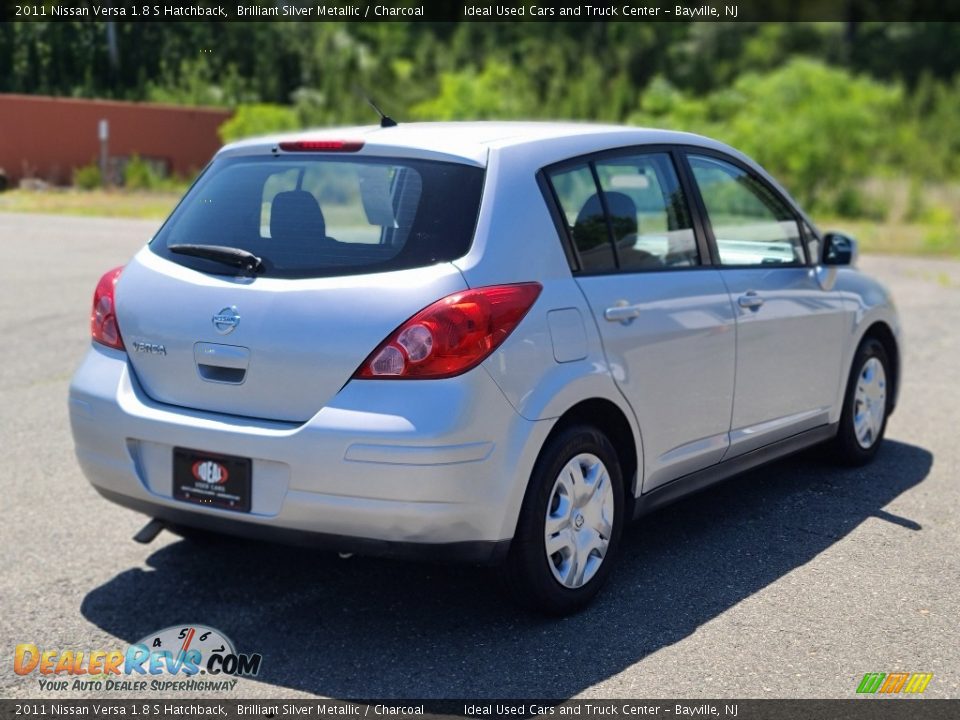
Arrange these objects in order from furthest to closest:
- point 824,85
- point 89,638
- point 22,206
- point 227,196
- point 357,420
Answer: point 824,85 → point 22,206 → point 227,196 → point 89,638 → point 357,420

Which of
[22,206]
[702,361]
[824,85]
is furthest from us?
[824,85]

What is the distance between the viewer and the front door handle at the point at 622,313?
14.5 ft

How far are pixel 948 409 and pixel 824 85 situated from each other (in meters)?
21.4

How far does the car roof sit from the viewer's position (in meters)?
4.31

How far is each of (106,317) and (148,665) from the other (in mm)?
1293

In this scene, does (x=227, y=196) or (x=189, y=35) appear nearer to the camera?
(x=227, y=196)

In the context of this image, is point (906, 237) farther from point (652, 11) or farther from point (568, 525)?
point (652, 11)

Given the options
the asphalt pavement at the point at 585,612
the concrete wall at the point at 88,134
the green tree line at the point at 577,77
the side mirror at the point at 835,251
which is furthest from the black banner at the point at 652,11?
the asphalt pavement at the point at 585,612

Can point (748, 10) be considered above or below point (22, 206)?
above

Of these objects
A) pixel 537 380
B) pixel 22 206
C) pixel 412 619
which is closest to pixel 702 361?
pixel 537 380

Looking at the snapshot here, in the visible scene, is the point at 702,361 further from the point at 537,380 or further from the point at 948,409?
the point at 948,409

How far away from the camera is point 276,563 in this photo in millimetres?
4977

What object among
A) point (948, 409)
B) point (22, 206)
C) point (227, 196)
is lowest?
point (22, 206)

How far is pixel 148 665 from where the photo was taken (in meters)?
3.97
